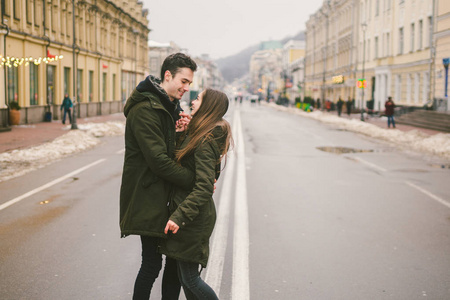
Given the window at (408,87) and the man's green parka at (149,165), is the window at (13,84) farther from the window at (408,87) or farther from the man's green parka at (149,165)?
the window at (408,87)

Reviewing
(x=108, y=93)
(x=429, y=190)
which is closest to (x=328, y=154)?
(x=429, y=190)

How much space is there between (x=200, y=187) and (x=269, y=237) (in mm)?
3413

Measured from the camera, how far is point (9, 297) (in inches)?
176

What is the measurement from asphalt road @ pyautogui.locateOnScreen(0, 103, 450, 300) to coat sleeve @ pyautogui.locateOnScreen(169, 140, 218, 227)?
735 mm

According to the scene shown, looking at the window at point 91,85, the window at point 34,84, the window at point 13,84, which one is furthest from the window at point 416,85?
the window at point 13,84

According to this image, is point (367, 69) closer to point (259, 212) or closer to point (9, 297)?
point (259, 212)

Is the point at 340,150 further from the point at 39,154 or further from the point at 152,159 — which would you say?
the point at 152,159

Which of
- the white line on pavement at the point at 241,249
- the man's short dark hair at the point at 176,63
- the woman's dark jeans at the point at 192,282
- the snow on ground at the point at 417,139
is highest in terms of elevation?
the man's short dark hair at the point at 176,63

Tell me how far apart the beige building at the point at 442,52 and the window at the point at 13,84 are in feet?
76.5

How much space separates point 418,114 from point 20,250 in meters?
32.2

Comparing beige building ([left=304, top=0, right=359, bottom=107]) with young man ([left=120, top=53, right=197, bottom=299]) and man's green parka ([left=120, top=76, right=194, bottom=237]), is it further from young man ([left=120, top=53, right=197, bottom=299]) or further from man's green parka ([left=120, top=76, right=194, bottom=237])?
man's green parka ([left=120, top=76, right=194, bottom=237])

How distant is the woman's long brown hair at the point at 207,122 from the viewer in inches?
133

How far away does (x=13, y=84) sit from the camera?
91.5 ft

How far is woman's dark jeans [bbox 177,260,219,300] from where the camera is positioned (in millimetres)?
3453
